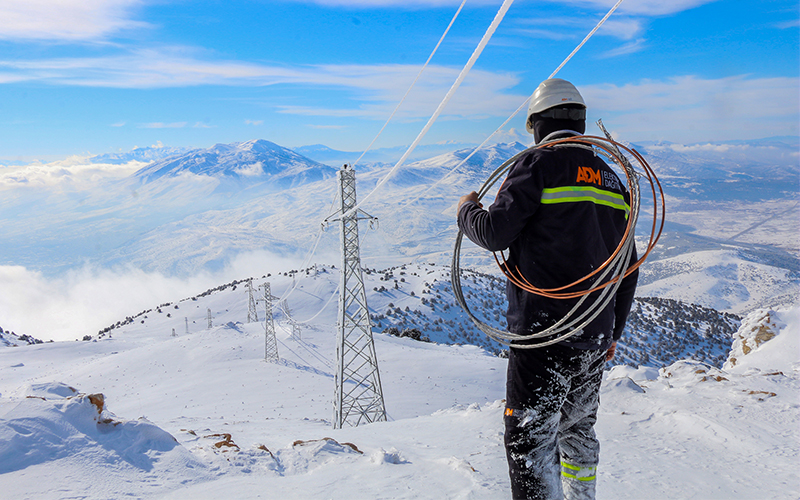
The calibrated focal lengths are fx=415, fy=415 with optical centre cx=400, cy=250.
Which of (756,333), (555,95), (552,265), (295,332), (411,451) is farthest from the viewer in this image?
(295,332)

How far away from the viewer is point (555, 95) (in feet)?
10.2

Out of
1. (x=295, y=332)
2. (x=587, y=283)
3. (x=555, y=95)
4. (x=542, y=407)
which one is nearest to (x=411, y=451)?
(x=542, y=407)

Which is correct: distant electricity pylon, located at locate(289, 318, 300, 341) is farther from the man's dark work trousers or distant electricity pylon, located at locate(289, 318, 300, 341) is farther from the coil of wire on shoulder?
the coil of wire on shoulder

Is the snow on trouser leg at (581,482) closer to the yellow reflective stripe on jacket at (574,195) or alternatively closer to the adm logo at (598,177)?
the yellow reflective stripe on jacket at (574,195)

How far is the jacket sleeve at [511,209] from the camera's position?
9.12 feet

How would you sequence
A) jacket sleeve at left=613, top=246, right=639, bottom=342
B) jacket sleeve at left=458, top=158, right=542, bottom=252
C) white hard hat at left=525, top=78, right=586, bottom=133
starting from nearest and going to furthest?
jacket sleeve at left=458, top=158, right=542, bottom=252
white hard hat at left=525, top=78, right=586, bottom=133
jacket sleeve at left=613, top=246, right=639, bottom=342

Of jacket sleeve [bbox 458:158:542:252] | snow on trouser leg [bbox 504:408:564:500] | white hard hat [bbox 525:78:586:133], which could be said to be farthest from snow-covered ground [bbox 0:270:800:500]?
white hard hat [bbox 525:78:586:133]

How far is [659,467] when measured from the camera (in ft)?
14.8

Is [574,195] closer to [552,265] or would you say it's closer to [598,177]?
Answer: [598,177]

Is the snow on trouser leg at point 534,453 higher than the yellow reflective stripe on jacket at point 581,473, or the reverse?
the snow on trouser leg at point 534,453

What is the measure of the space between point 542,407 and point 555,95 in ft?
7.53

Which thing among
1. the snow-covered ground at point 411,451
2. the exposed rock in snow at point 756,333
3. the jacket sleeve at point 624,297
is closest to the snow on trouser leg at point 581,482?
the snow-covered ground at point 411,451

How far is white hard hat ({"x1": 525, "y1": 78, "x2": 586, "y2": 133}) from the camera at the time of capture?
309 centimetres

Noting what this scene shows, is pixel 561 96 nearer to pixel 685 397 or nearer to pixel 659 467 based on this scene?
pixel 659 467
